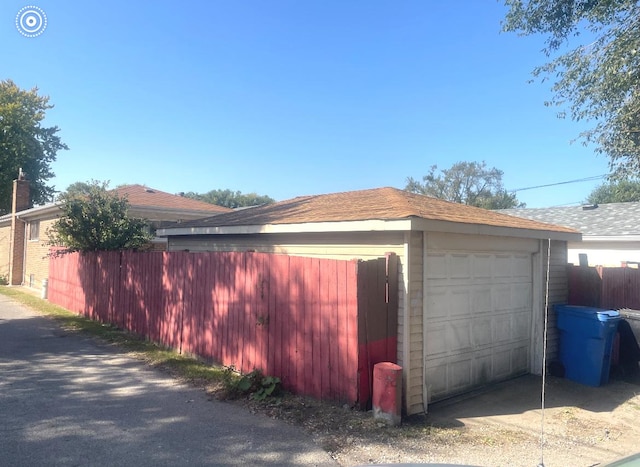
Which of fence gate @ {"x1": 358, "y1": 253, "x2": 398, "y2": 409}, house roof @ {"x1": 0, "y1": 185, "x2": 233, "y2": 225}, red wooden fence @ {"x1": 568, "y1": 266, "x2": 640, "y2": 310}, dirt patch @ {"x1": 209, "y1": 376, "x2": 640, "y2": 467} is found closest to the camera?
dirt patch @ {"x1": 209, "y1": 376, "x2": 640, "y2": 467}

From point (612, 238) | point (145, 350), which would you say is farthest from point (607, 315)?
point (612, 238)

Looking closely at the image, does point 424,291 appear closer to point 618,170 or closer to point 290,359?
point 290,359

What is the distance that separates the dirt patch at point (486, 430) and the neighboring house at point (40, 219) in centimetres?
1253

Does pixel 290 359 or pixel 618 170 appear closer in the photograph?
pixel 290 359

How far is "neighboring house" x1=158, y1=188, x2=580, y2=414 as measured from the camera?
5898mm

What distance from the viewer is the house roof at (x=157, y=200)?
17766 mm

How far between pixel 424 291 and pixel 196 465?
11.1 feet

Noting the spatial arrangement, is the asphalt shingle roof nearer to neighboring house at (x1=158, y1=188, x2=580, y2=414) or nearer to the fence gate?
neighboring house at (x1=158, y1=188, x2=580, y2=414)

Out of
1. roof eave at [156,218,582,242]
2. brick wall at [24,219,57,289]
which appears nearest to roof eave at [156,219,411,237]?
roof eave at [156,218,582,242]

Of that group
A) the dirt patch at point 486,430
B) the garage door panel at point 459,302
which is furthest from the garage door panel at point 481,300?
the dirt patch at point 486,430

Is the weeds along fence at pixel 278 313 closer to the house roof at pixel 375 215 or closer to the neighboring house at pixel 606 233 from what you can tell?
the house roof at pixel 375 215

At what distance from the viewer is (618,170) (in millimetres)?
10500

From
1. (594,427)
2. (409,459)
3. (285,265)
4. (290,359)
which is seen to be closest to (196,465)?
(409,459)

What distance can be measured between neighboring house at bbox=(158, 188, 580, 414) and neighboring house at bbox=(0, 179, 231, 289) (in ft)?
30.2
